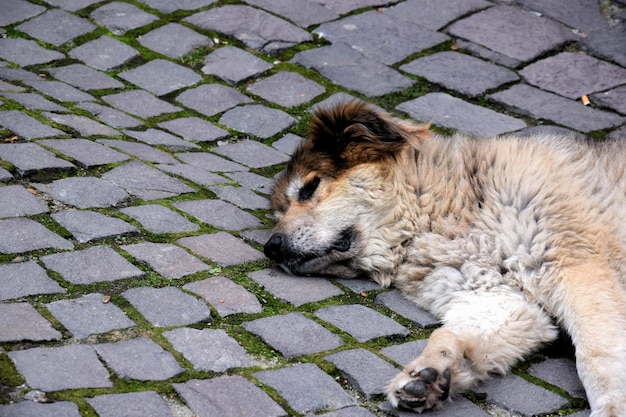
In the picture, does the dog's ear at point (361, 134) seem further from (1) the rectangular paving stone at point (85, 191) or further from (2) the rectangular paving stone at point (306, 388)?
(2) the rectangular paving stone at point (306, 388)

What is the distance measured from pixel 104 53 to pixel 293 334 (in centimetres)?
427

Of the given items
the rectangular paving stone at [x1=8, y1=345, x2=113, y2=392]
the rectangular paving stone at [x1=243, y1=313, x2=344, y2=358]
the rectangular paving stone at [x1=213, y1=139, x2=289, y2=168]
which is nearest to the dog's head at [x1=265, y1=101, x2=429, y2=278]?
the rectangular paving stone at [x1=243, y1=313, x2=344, y2=358]

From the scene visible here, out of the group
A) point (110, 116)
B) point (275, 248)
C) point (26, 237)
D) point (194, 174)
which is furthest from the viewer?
point (110, 116)

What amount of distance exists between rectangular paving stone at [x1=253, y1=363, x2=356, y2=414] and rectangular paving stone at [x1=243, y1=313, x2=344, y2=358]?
0.16 meters

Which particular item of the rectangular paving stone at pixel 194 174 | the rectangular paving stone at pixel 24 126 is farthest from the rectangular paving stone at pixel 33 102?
the rectangular paving stone at pixel 194 174

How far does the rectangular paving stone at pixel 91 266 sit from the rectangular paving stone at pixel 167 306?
187 millimetres

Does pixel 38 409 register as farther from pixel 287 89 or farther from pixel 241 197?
pixel 287 89

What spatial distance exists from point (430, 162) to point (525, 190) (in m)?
0.62

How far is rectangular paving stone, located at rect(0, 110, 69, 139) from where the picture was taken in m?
5.85

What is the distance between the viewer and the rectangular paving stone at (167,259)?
4621 mm

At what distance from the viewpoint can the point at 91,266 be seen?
14.8ft

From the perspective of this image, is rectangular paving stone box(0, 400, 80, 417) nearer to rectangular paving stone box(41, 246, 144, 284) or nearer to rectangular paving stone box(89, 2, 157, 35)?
rectangular paving stone box(41, 246, 144, 284)

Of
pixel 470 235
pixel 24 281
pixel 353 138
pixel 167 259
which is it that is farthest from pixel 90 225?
pixel 470 235

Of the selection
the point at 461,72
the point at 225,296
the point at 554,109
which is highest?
the point at 461,72
